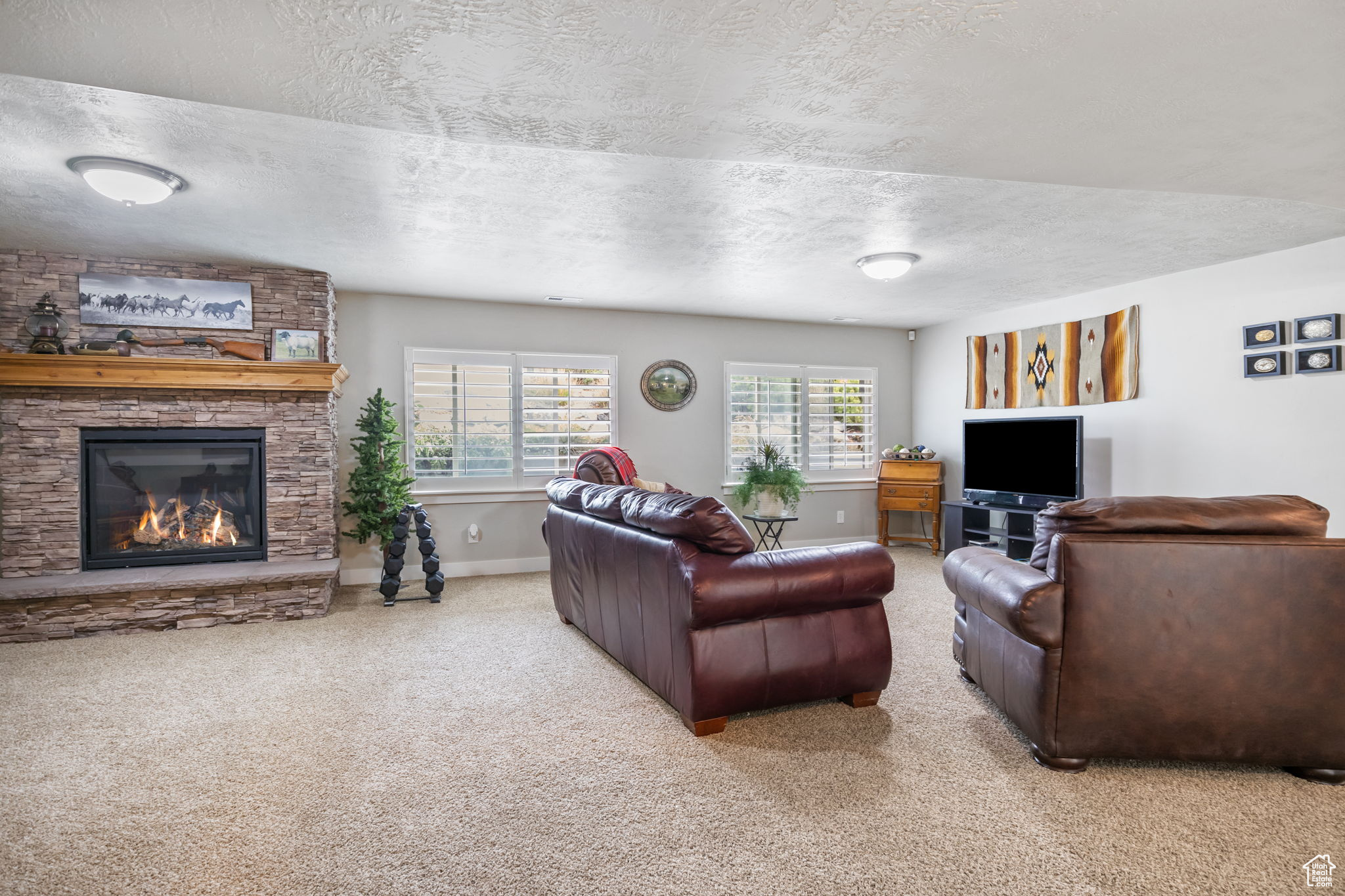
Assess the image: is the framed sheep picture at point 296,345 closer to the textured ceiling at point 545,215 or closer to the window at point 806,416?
the textured ceiling at point 545,215

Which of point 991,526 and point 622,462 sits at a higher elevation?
point 622,462

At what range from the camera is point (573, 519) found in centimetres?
377

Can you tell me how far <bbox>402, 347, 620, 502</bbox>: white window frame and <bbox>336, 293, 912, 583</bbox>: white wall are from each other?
2.4 inches

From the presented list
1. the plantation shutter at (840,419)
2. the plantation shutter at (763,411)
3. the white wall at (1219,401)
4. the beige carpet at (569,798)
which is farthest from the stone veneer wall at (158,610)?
the white wall at (1219,401)

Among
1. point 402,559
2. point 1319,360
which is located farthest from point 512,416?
point 1319,360

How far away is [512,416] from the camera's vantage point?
5.80 meters

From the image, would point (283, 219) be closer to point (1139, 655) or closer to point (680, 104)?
point (680, 104)

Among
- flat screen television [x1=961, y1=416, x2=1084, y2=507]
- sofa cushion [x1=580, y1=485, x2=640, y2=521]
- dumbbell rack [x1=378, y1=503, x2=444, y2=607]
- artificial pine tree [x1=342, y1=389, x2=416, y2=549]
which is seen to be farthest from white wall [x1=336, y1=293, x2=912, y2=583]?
sofa cushion [x1=580, y1=485, x2=640, y2=521]

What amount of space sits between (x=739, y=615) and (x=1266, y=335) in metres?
3.99

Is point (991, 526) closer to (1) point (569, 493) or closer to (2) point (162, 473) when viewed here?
(1) point (569, 493)

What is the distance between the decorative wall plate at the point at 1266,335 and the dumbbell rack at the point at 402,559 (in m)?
5.48

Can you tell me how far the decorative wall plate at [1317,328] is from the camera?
3.93 meters

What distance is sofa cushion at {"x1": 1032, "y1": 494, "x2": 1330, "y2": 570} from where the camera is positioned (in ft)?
7.23

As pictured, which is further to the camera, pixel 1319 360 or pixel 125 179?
pixel 1319 360
